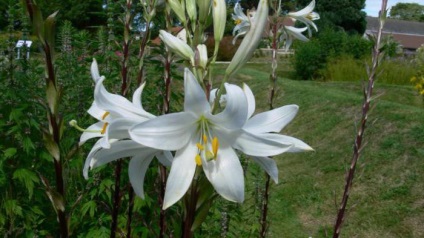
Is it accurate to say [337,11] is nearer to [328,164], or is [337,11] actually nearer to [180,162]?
[328,164]

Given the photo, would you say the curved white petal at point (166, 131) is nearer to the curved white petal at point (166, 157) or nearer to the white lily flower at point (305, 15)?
the curved white petal at point (166, 157)

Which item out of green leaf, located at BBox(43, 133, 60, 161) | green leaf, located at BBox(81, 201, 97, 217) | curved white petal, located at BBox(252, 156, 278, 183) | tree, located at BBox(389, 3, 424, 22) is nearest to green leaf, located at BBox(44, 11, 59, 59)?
green leaf, located at BBox(43, 133, 60, 161)

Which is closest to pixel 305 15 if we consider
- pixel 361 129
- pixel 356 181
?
pixel 361 129

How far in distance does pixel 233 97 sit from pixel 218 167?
156 millimetres

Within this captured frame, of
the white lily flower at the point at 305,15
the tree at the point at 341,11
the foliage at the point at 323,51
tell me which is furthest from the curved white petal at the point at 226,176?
the tree at the point at 341,11

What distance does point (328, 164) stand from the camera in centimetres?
679

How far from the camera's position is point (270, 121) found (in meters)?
1.14

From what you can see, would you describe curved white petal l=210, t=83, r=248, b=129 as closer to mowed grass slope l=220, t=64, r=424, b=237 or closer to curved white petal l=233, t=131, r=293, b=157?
curved white petal l=233, t=131, r=293, b=157

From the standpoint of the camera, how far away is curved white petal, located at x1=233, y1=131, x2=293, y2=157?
106 cm

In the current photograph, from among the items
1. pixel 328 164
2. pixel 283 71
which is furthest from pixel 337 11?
pixel 328 164

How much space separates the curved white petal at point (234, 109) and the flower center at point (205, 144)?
0.18 ft

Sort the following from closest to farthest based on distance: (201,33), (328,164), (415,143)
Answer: (201,33) → (415,143) → (328,164)

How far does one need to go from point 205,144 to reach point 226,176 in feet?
0.37

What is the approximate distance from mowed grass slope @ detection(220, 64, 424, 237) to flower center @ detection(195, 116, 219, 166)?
2.97 m
